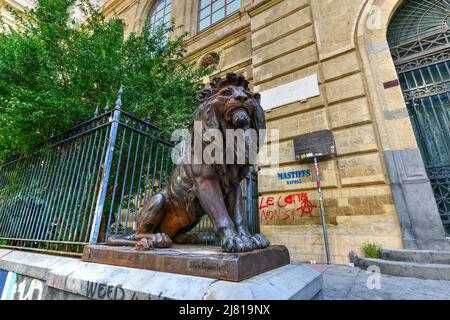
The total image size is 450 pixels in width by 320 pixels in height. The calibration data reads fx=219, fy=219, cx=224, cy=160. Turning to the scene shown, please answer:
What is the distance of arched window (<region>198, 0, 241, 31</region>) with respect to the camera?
9584mm

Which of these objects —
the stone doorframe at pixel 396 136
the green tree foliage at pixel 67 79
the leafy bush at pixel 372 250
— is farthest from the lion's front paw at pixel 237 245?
the stone doorframe at pixel 396 136

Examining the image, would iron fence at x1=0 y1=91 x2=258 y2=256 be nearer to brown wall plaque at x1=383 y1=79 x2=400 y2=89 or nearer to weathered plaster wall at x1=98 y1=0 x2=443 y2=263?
weathered plaster wall at x1=98 y1=0 x2=443 y2=263

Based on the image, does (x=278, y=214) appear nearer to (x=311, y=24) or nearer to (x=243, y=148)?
(x=243, y=148)

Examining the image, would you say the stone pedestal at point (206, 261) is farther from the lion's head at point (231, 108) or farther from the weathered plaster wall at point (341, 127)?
the weathered plaster wall at point (341, 127)

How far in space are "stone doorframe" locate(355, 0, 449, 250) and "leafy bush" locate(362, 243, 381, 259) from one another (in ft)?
1.56

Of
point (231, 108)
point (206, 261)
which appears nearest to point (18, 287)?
point (206, 261)

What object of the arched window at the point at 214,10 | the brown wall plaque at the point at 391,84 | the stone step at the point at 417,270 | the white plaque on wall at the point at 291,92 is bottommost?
the stone step at the point at 417,270

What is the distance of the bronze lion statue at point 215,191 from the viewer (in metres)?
1.57

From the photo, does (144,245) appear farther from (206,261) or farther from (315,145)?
(315,145)

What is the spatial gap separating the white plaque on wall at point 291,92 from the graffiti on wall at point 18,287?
5879 millimetres

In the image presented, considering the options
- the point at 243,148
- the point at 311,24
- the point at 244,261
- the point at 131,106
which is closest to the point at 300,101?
the point at 311,24

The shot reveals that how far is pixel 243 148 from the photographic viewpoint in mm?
1640

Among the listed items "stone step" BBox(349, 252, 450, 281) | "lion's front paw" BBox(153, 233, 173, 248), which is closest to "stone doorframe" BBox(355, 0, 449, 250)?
"stone step" BBox(349, 252, 450, 281)

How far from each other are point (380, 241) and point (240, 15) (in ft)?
29.1
